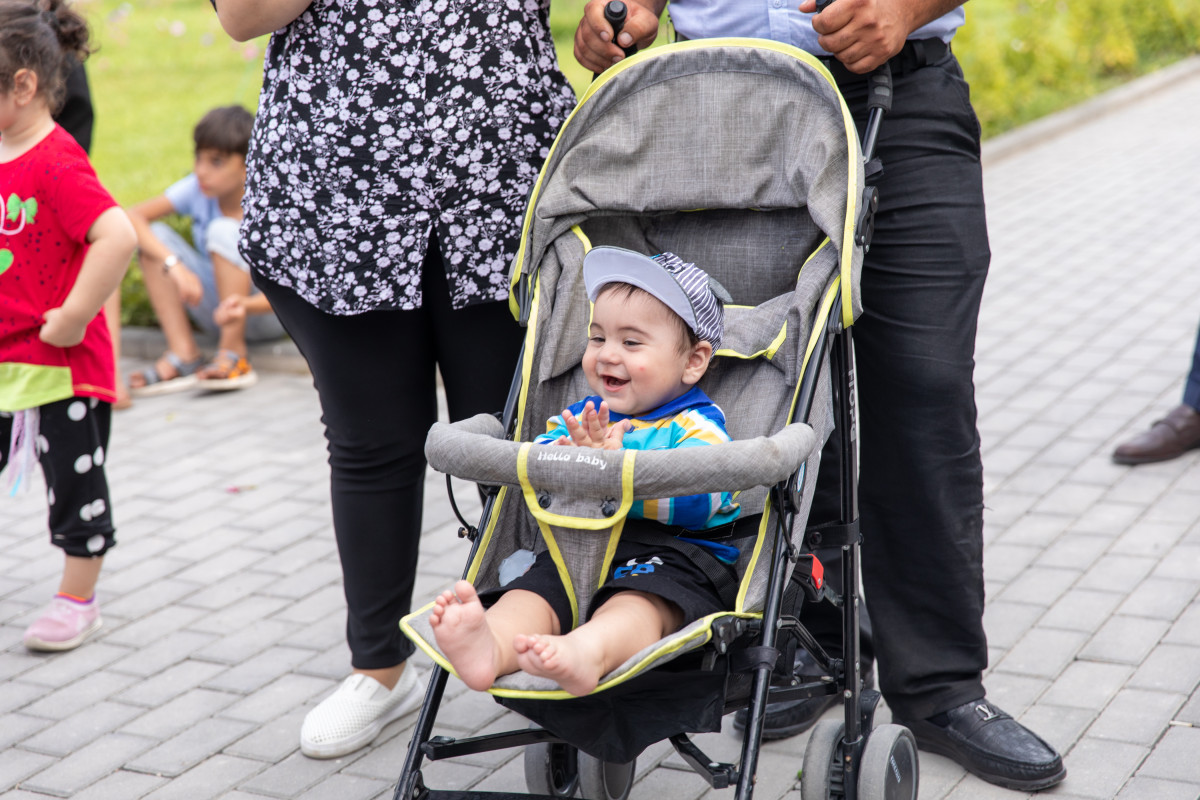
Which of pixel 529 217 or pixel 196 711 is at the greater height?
pixel 529 217

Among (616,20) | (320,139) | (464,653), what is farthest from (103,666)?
(616,20)

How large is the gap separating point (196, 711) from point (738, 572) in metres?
1.74

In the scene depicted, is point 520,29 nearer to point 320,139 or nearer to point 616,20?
point 616,20

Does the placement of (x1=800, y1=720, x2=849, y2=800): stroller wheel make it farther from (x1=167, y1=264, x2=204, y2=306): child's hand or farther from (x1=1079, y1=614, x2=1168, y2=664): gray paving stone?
(x1=167, y1=264, x2=204, y2=306): child's hand

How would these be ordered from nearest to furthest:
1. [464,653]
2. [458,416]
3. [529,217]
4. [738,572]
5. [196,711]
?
[464,653] → [738,572] → [529,217] → [458,416] → [196,711]

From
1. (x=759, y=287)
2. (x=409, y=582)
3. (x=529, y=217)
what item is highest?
(x=529, y=217)

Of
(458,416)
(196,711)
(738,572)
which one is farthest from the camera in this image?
(196,711)

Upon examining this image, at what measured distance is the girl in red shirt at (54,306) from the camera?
11.9ft

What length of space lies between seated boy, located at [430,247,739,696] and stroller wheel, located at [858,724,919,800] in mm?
476

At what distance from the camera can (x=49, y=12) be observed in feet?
12.9

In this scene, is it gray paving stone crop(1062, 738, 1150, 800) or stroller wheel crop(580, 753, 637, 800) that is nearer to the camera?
stroller wheel crop(580, 753, 637, 800)

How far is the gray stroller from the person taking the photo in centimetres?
220

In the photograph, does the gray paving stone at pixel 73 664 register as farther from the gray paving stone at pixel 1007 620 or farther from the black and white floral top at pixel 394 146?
the gray paving stone at pixel 1007 620

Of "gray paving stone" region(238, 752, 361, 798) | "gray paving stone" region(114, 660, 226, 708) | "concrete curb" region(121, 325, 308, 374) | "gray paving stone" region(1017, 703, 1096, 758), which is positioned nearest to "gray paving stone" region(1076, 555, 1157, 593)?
"gray paving stone" region(1017, 703, 1096, 758)
